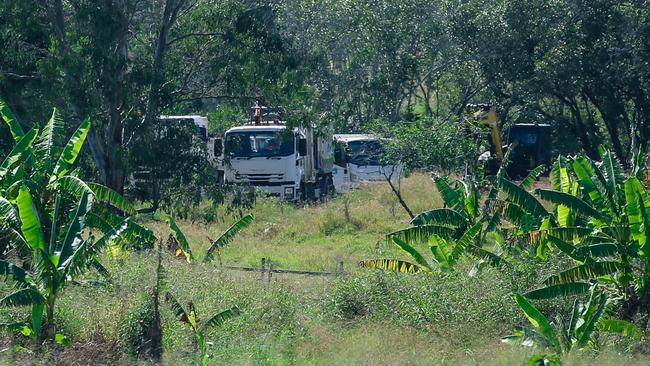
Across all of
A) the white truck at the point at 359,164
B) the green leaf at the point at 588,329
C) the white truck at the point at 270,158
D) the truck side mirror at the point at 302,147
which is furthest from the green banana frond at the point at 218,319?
the white truck at the point at 359,164

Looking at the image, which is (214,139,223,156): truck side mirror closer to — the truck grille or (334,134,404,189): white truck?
the truck grille

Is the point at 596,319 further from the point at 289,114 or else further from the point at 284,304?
the point at 289,114

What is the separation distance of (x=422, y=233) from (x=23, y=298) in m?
6.44

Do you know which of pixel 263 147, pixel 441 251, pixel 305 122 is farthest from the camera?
pixel 263 147

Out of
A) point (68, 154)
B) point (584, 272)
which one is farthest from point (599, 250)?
point (68, 154)

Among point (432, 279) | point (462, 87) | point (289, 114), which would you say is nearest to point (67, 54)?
point (289, 114)

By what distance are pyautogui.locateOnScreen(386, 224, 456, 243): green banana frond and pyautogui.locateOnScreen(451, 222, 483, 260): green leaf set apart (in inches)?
29.7

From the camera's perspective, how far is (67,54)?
63.2 ft

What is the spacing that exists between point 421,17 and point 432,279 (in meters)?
31.4

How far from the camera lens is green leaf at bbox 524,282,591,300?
1219 centimetres

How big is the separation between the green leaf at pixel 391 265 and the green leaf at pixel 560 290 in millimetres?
2610

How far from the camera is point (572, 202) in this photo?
13297mm

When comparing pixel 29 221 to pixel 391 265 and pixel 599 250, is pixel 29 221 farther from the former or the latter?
pixel 599 250

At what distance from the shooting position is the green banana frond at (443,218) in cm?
1570
